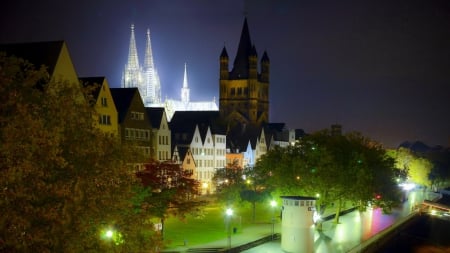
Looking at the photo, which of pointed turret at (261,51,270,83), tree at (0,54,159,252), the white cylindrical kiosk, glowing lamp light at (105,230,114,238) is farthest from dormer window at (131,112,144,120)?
Answer: pointed turret at (261,51,270,83)

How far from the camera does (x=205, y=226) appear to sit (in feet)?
182

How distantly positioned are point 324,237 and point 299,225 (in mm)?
9725

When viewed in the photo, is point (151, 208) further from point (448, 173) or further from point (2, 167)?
point (448, 173)

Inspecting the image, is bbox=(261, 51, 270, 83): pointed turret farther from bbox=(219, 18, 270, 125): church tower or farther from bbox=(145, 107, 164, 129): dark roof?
bbox=(145, 107, 164, 129): dark roof

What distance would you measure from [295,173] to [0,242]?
46.6 m

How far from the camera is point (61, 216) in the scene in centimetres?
1733

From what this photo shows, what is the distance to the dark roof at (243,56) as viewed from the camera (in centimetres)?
16138

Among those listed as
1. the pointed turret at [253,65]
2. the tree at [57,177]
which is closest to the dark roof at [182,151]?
the tree at [57,177]

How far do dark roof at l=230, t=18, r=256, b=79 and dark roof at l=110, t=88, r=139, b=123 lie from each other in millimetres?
97340

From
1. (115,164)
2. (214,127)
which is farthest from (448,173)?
(115,164)

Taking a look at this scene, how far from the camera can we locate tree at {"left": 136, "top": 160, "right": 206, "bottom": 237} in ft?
143

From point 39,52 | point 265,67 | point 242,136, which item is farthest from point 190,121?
point 265,67

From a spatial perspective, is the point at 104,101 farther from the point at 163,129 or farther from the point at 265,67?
the point at 265,67

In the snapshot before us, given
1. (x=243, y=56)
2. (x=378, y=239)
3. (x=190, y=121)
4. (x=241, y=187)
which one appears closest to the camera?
(x=378, y=239)
